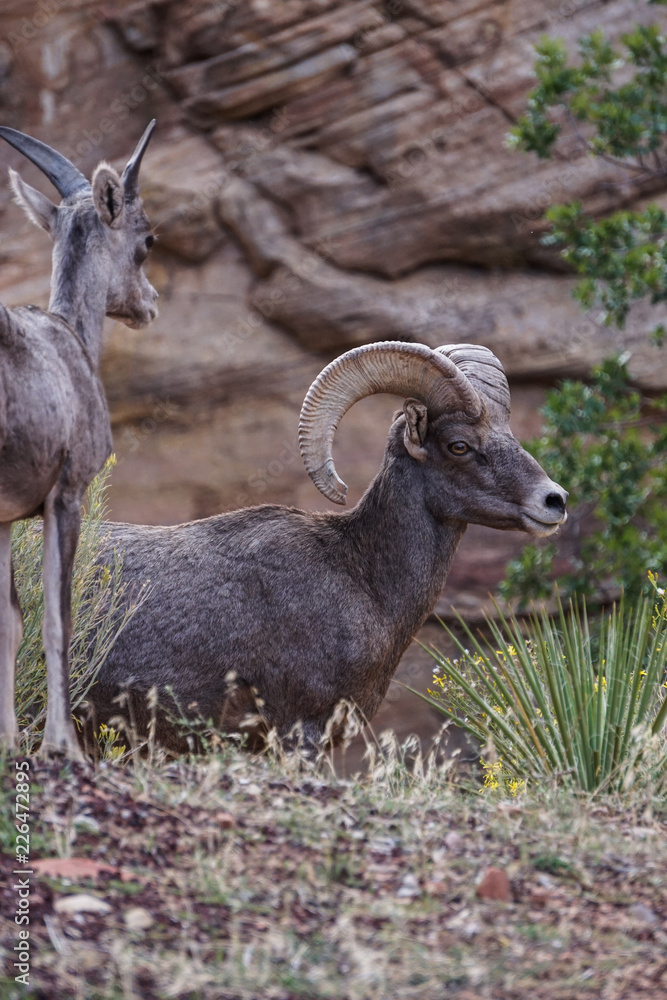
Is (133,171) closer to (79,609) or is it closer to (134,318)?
(134,318)

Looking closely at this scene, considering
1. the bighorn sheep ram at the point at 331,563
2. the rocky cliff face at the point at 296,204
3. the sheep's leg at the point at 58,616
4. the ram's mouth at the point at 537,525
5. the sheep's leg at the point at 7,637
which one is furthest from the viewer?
the rocky cliff face at the point at 296,204

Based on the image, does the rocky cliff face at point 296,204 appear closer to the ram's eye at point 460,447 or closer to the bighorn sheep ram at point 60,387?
the ram's eye at point 460,447

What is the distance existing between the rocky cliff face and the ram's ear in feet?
24.7

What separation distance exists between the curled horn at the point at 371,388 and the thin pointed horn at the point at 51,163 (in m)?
1.50

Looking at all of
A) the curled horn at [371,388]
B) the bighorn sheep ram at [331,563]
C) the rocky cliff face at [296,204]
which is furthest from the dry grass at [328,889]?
the rocky cliff face at [296,204]

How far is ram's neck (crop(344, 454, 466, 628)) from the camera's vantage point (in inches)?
233

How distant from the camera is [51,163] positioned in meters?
5.43

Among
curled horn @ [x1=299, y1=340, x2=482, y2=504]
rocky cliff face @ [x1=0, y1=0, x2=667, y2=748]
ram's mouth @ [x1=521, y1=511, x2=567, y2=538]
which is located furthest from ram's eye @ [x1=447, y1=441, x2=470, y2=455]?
rocky cliff face @ [x1=0, y1=0, x2=667, y2=748]

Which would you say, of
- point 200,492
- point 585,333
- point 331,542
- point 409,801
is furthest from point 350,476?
point 409,801

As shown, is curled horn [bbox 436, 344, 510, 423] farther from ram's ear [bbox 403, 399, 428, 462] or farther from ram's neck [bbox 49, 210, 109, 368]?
ram's neck [bbox 49, 210, 109, 368]

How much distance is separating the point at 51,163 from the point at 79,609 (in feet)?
7.12

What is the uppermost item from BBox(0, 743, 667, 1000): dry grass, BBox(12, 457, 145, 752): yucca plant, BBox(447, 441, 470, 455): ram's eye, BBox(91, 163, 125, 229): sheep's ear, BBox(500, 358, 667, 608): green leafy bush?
BBox(91, 163, 125, 229): sheep's ear

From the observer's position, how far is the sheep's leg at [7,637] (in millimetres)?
4480

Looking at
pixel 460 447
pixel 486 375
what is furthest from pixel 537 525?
pixel 486 375
